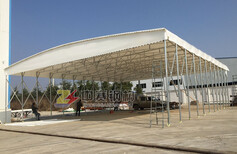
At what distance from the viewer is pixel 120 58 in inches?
670

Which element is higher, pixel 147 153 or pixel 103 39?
pixel 103 39

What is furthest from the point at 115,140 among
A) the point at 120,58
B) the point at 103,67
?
the point at 103,67

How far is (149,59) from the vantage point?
18266 millimetres

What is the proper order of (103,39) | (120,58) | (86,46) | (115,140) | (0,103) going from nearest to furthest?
(115,140)
(103,39)
(86,46)
(0,103)
(120,58)

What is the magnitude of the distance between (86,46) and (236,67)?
36589mm

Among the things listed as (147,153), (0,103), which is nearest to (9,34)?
(0,103)

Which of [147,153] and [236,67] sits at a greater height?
[236,67]

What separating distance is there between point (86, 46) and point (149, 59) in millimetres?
7373

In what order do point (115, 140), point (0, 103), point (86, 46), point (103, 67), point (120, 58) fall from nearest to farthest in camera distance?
point (115, 140)
point (86, 46)
point (0, 103)
point (120, 58)
point (103, 67)

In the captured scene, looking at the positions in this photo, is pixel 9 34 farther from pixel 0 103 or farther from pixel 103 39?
pixel 103 39

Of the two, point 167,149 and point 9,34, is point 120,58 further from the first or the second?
point 167,149

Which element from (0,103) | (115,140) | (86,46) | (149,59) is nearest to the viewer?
(115,140)

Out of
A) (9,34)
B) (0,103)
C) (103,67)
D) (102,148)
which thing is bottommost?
(102,148)

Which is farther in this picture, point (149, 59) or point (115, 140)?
point (149, 59)
